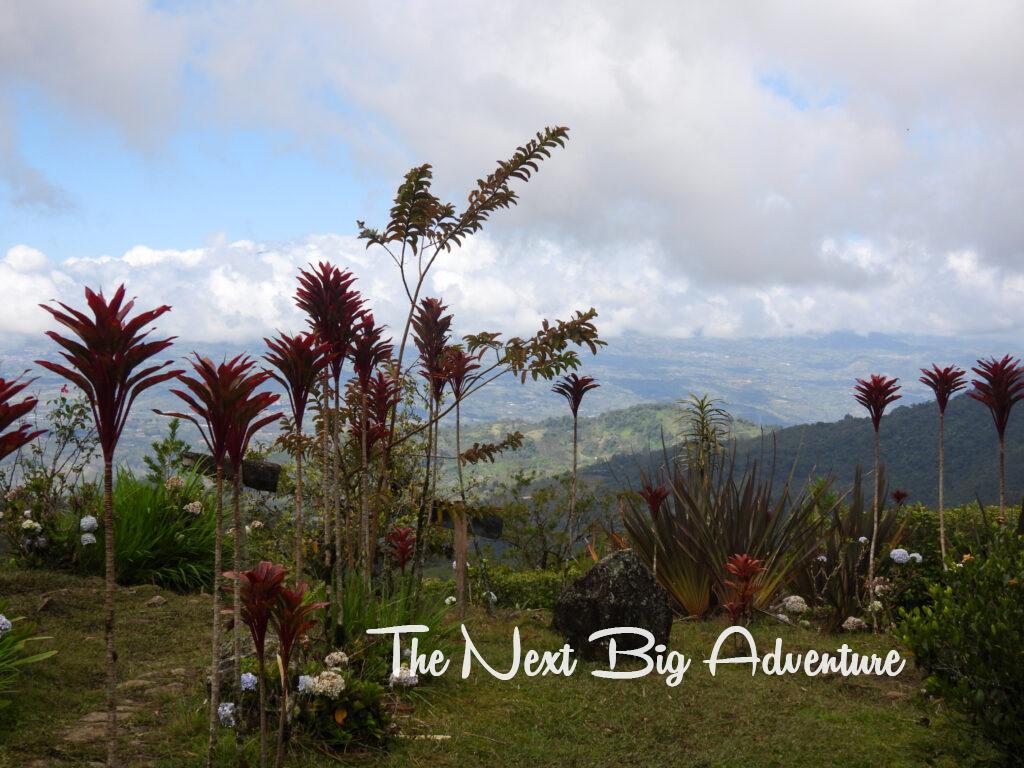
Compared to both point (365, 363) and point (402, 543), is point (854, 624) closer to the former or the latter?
point (402, 543)

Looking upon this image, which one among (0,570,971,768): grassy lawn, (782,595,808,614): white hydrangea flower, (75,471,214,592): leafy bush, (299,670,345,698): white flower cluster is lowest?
(0,570,971,768): grassy lawn

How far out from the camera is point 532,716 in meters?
5.28

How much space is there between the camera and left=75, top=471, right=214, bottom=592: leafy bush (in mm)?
8312

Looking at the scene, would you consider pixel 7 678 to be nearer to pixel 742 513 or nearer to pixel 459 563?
pixel 459 563

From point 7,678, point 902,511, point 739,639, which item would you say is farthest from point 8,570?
point 902,511

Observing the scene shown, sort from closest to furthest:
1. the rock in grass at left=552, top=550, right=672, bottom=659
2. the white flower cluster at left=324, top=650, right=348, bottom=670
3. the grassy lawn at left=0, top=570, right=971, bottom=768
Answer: the grassy lawn at left=0, top=570, right=971, bottom=768 < the white flower cluster at left=324, top=650, right=348, bottom=670 < the rock in grass at left=552, top=550, right=672, bottom=659

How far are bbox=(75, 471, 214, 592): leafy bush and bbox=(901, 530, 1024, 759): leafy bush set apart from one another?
6.85m

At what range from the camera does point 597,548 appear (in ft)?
40.5

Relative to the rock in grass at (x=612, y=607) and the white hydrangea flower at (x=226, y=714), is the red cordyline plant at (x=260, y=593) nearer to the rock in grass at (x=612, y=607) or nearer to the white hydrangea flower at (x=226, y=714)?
the white hydrangea flower at (x=226, y=714)

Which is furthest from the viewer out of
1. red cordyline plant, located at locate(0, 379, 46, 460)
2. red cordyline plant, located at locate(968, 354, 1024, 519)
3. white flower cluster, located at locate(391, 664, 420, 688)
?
red cordyline plant, located at locate(968, 354, 1024, 519)

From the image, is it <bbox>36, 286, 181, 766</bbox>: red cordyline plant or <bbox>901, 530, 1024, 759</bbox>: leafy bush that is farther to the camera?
<bbox>901, 530, 1024, 759</bbox>: leafy bush

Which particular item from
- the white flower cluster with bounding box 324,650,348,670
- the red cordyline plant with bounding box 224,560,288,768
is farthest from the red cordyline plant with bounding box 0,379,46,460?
the white flower cluster with bounding box 324,650,348,670

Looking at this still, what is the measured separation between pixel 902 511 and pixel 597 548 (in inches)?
167

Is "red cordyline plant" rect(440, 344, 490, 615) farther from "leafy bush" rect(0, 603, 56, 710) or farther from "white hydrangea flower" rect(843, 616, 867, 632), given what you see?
"white hydrangea flower" rect(843, 616, 867, 632)
